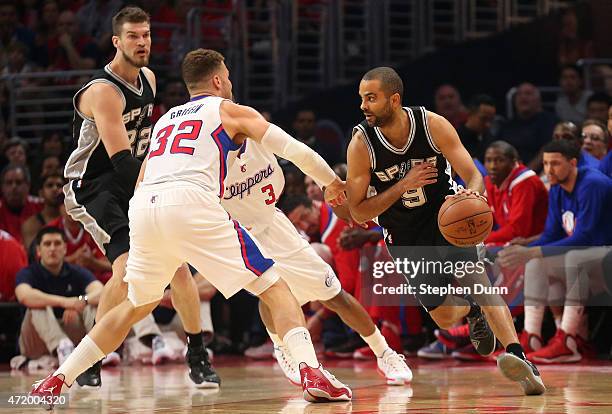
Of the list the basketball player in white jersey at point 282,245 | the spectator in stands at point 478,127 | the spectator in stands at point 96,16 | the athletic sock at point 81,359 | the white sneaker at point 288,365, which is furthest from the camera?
the spectator in stands at point 96,16

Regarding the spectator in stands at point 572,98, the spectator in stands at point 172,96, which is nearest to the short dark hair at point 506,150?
the spectator in stands at point 572,98

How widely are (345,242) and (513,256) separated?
1541 millimetres

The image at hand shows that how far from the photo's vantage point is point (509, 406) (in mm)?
5758

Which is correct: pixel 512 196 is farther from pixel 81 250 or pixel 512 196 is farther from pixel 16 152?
pixel 16 152

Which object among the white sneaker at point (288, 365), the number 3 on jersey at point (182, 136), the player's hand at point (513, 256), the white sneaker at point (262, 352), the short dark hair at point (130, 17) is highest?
the short dark hair at point (130, 17)

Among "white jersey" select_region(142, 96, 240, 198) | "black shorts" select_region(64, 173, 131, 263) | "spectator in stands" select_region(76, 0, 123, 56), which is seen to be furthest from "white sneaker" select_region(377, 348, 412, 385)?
"spectator in stands" select_region(76, 0, 123, 56)

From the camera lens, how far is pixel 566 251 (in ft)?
29.4

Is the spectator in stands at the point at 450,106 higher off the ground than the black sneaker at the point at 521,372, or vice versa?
the spectator in stands at the point at 450,106

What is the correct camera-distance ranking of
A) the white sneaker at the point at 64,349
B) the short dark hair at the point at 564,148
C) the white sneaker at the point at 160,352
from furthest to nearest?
the white sneaker at the point at 160,352, the white sneaker at the point at 64,349, the short dark hair at the point at 564,148

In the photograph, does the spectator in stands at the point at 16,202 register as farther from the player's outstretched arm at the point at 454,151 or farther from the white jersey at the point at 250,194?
the player's outstretched arm at the point at 454,151

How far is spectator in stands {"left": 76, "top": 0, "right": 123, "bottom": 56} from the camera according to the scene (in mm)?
14430

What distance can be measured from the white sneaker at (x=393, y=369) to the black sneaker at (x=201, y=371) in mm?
1067

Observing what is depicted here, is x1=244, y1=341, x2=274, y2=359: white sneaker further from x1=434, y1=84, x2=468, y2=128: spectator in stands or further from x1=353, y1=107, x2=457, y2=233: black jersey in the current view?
x1=353, y1=107, x2=457, y2=233: black jersey

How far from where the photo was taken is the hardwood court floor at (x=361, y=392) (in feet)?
19.2
